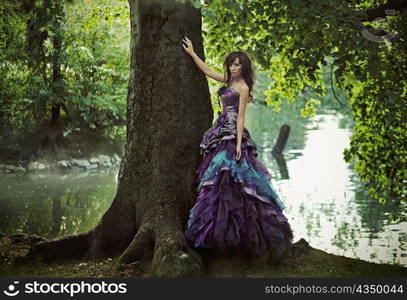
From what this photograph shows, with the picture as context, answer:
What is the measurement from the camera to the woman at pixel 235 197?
531 centimetres

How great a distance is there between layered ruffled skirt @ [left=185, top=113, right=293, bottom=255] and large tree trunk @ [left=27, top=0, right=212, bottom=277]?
44 centimetres

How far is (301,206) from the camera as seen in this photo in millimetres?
12414

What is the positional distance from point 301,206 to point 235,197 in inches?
292

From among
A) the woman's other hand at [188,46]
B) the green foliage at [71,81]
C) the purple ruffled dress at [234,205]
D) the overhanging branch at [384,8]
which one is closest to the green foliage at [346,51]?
the overhanging branch at [384,8]

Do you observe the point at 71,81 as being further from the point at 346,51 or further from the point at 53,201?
the point at 346,51

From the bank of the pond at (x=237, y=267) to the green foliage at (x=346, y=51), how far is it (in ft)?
7.02

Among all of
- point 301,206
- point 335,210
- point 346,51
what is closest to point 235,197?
point 346,51

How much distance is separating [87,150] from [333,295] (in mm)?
17136

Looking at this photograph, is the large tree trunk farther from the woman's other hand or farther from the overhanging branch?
the overhanging branch

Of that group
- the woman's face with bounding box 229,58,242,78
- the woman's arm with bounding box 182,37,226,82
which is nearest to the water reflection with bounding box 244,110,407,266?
the woman's face with bounding box 229,58,242,78

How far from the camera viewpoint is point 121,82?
66.6 ft

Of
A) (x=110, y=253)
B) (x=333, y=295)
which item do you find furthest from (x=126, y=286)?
(x=333, y=295)

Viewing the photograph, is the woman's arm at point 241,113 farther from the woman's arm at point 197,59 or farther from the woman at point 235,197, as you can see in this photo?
the woman's arm at point 197,59

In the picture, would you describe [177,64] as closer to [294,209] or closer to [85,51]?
[294,209]
